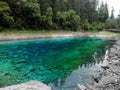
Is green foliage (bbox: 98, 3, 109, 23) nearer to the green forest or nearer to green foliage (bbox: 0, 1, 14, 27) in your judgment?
the green forest

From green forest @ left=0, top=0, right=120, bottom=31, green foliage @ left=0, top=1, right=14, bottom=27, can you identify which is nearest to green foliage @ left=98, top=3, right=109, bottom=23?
green forest @ left=0, top=0, right=120, bottom=31

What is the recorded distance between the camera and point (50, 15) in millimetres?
71750

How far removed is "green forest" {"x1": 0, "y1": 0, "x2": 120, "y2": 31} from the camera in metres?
60.4

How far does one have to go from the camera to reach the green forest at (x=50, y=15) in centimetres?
6040

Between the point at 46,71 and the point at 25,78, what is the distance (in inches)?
134

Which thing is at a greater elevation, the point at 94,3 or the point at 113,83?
the point at 94,3

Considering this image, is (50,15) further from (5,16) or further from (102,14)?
(102,14)

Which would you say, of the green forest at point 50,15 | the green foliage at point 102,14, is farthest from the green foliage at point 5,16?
the green foliage at point 102,14

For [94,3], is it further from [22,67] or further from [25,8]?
[22,67]

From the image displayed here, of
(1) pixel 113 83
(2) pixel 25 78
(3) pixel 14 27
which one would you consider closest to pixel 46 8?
(3) pixel 14 27

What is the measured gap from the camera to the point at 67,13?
81375mm

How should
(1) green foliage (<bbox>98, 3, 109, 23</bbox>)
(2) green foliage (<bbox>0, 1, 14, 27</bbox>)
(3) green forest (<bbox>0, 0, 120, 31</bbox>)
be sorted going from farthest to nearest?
(1) green foliage (<bbox>98, 3, 109, 23</bbox>) < (3) green forest (<bbox>0, 0, 120, 31</bbox>) < (2) green foliage (<bbox>0, 1, 14, 27</bbox>)

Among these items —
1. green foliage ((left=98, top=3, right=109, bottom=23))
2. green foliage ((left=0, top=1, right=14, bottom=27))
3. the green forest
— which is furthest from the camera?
green foliage ((left=98, top=3, right=109, bottom=23))

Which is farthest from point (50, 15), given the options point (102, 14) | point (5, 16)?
point (102, 14)
